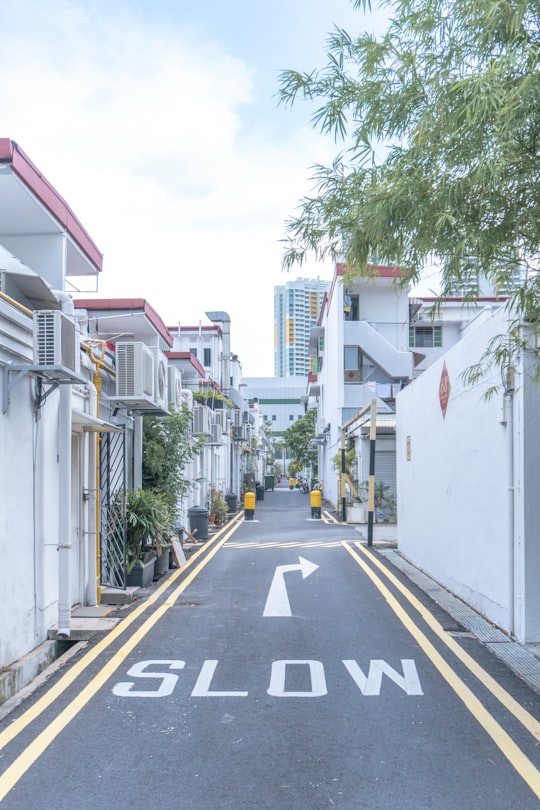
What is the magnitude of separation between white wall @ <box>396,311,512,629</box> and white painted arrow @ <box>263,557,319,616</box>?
218 cm

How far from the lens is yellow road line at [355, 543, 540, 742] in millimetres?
5676

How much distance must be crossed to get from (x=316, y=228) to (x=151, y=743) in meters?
4.59

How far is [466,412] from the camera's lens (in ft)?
34.2

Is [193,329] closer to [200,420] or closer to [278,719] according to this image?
[200,420]

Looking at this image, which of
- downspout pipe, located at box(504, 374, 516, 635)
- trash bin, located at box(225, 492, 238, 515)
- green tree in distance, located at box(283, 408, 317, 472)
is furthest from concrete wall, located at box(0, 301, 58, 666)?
green tree in distance, located at box(283, 408, 317, 472)

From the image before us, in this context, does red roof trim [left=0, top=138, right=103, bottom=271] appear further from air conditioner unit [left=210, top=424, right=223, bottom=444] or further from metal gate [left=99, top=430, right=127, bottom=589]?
air conditioner unit [left=210, top=424, right=223, bottom=444]

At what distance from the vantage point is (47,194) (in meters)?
9.68

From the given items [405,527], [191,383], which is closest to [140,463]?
[405,527]

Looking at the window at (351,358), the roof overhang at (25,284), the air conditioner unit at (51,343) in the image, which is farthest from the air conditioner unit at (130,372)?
the window at (351,358)

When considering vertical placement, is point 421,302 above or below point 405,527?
above

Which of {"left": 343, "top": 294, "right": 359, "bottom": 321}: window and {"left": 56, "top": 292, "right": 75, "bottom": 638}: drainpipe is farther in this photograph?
{"left": 343, "top": 294, "right": 359, "bottom": 321}: window

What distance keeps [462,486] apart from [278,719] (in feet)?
19.0

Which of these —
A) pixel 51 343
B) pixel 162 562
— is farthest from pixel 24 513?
pixel 162 562

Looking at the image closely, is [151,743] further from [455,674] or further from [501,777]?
[455,674]
